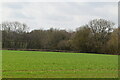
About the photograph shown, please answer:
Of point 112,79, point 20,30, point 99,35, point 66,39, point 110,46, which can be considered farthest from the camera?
point 20,30

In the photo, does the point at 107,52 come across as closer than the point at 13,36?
Yes

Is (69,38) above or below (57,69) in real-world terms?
above

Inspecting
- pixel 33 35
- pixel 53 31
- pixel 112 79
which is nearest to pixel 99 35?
pixel 53 31

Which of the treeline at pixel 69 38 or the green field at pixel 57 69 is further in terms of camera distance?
the treeline at pixel 69 38

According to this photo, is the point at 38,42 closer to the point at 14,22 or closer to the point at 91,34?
the point at 14,22

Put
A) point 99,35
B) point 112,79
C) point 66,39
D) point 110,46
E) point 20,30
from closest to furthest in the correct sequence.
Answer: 1. point 112,79
2. point 110,46
3. point 99,35
4. point 66,39
5. point 20,30

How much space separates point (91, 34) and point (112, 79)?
68119mm

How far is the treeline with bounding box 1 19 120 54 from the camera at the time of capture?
251 ft

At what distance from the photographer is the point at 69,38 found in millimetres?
91625

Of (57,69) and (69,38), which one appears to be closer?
(57,69)

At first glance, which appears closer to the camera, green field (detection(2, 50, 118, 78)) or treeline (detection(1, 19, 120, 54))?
green field (detection(2, 50, 118, 78))

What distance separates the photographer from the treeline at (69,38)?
251 ft

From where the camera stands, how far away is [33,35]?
98.9m

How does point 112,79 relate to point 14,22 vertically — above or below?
below
